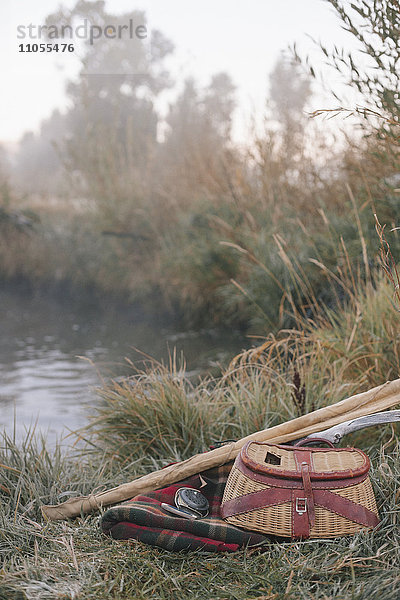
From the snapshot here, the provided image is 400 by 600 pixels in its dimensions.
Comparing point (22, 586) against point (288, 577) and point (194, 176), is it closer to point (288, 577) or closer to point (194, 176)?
point (288, 577)

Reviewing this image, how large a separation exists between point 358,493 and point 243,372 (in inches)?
59.2

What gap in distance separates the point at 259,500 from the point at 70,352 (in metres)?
5.02

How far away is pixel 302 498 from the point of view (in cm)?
187

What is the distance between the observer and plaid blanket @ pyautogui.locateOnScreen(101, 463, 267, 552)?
1.85 m

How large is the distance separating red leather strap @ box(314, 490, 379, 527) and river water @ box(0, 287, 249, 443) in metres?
1.69

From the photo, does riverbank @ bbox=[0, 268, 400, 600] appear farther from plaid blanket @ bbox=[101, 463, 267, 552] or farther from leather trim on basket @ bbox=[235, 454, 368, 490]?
leather trim on basket @ bbox=[235, 454, 368, 490]

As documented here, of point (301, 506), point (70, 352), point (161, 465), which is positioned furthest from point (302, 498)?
point (70, 352)

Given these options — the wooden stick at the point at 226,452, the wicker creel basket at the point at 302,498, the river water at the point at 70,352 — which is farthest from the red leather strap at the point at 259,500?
the river water at the point at 70,352

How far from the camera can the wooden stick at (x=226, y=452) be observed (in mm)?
2162

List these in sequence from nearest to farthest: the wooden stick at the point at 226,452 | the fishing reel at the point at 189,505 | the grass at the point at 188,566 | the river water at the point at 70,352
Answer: the grass at the point at 188,566 → the fishing reel at the point at 189,505 → the wooden stick at the point at 226,452 → the river water at the point at 70,352

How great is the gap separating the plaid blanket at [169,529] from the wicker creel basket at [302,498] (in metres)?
0.05

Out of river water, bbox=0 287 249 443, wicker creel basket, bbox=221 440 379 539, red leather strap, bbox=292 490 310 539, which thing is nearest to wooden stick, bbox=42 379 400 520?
wicker creel basket, bbox=221 440 379 539

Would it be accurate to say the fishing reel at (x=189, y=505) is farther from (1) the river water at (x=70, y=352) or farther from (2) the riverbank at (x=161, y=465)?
(1) the river water at (x=70, y=352)

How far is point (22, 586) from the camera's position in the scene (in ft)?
5.24
